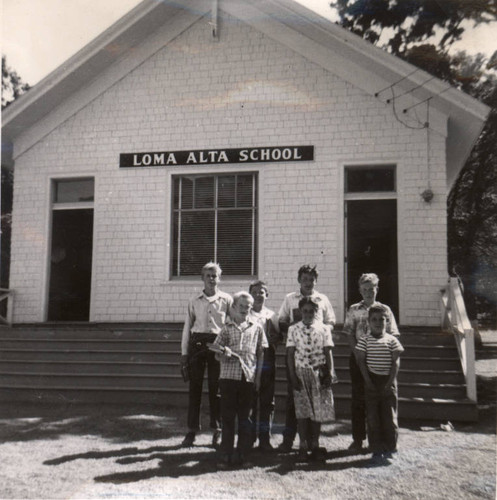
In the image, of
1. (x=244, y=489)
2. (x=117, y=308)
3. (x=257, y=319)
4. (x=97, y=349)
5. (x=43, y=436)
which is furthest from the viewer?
(x=117, y=308)

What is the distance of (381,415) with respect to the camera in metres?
5.14

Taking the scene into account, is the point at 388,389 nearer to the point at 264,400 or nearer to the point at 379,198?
the point at 264,400

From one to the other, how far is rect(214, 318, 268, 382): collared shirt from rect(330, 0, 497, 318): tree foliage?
782 cm

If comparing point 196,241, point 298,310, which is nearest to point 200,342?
point 298,310

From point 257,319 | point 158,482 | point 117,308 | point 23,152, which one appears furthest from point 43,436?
point 23,152

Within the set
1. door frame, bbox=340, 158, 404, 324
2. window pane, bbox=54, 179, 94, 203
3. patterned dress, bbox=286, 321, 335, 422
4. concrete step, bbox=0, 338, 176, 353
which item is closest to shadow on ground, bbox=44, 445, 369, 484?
patterned dress, bbox=286, 321, 335, 422

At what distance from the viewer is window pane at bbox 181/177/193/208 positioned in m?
10.1

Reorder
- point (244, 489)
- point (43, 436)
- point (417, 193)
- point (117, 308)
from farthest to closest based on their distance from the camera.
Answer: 1. point (117, 308)
2. point (417, 193)
3. point (43, 436)
4. point (244, 489)

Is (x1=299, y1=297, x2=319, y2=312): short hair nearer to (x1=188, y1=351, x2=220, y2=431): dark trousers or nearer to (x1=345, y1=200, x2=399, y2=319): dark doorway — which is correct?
(x1=188, y1=351, x2=220, y2=431): dark trousers

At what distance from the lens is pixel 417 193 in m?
9.29

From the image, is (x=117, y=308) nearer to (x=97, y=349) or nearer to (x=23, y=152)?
(x=97, y=349)

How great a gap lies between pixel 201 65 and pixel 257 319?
6081 millimetres

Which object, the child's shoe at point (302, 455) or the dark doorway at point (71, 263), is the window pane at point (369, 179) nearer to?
the dark doorway at point (71, 263)

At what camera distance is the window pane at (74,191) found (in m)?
10.5
